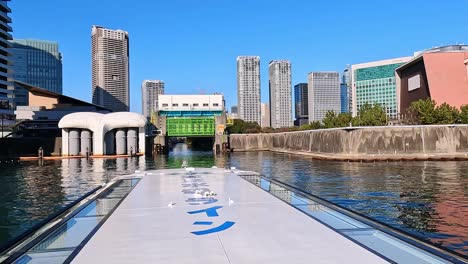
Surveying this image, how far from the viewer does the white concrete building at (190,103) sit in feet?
239

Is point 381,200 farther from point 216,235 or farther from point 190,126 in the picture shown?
point 190,126

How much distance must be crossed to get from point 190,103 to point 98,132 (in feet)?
67.7

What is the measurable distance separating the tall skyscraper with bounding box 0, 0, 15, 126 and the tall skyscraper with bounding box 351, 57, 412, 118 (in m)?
111

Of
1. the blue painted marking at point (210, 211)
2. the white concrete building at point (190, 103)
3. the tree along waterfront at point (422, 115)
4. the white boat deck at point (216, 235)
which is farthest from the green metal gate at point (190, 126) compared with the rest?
the blue painted marking at point (210, 211)

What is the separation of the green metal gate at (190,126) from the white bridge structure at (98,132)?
43.1 feet

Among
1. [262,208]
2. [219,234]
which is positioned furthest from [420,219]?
[219,234]

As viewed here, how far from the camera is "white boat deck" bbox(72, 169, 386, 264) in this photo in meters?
4.66

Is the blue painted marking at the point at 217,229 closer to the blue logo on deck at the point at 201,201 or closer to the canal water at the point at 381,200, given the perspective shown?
the blue logo on deck at the point at 201,201

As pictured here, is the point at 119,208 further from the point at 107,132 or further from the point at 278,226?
the point at 107,132

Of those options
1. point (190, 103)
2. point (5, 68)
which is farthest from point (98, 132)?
point (5, 68)

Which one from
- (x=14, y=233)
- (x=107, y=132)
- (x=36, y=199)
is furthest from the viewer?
(x=107, y=132)

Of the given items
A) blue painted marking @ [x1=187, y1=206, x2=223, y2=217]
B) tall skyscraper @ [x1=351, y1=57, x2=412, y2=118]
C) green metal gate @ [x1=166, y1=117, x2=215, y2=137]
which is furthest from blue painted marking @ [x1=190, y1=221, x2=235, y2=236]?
tall skyscraper @ [x1=351, y1=57, x2=412, y2=118]

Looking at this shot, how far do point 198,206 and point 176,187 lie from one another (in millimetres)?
3225

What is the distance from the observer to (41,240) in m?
5.46
